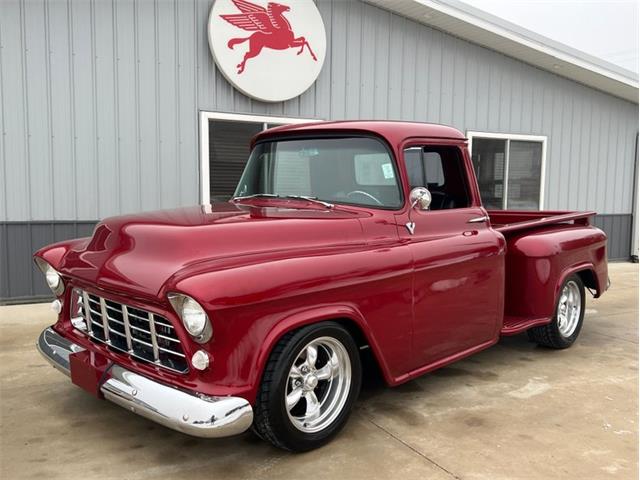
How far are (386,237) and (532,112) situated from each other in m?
7.77

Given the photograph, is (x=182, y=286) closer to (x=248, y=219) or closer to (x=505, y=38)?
(x=248, y=219)

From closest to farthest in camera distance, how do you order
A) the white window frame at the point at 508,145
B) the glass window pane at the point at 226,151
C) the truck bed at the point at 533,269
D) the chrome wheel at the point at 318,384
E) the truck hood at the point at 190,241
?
the truck hood at the point at 190,241
the chrome wheel at the point at 318,384
the truck bed at the point at 533,269
the glass window pane at the point at 226,151
the white window frame at the point at 508,145

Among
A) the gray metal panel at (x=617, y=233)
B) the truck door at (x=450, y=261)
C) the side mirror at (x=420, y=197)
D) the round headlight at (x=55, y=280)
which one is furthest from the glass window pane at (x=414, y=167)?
the gray metal panel at (x=617, y=233)

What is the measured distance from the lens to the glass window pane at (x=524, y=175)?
389 inches

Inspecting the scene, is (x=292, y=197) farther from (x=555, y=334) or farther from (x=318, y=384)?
(x=555, y=334)

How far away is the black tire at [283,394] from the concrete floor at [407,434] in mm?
107

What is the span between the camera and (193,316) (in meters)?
2.47

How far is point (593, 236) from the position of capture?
512 centimetres

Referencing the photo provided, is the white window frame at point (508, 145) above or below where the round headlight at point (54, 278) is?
above

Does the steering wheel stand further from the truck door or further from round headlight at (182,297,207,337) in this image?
round headlight at (182,297,207,337)

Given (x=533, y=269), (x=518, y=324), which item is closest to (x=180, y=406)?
(x=518, y=324)

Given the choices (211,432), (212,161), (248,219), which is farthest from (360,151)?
(212,161)

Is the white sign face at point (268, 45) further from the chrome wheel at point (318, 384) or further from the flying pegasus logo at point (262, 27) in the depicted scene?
the chrome wheel at point (318, 384)

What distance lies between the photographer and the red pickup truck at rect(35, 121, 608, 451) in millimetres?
2537
